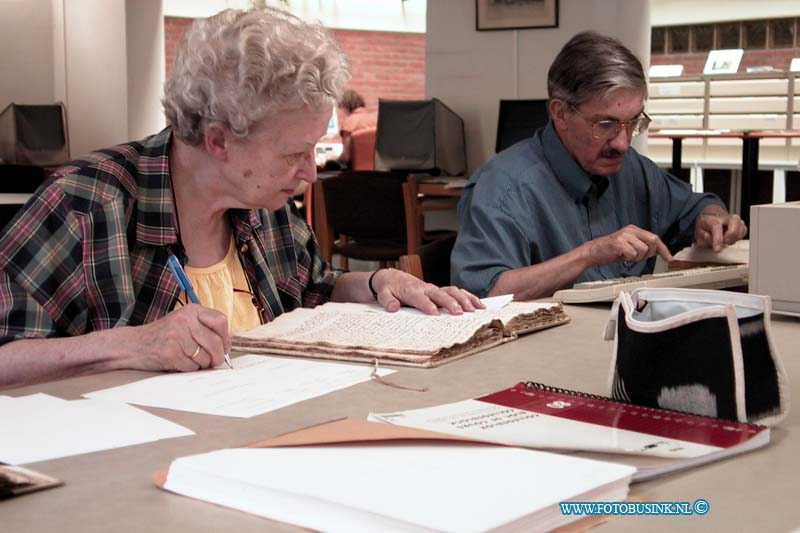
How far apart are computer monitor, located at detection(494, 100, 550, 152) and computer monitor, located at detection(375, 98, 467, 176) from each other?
16.4 inches

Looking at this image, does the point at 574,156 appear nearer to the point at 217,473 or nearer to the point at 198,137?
the point at 198,137

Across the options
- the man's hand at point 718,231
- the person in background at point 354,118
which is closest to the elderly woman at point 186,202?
the man's hand at point 718,231

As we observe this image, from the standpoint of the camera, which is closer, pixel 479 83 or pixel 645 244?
pixel 645 244

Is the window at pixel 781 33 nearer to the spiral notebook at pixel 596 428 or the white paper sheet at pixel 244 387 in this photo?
the white paper sheet at pixel 244 387

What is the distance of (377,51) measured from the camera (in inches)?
513

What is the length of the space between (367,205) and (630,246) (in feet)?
11.5

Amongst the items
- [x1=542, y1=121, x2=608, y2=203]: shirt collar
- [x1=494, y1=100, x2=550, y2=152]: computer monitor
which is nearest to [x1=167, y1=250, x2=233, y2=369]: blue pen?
[x1=542, y1=121, x2=608, y2=203]: shirt collar

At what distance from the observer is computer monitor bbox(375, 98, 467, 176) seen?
6.75 metres

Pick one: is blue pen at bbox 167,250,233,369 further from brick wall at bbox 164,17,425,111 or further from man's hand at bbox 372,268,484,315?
brick wall at bbox 164,17,425,111

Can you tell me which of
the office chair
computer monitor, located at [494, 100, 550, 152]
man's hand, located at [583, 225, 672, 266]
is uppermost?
computer monitor, located at [494, 100, 550, 152]

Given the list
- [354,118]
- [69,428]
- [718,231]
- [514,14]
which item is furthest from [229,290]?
[354,118]

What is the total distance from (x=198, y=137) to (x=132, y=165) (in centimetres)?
14

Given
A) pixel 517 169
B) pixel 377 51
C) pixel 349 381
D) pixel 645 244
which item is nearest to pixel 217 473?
pixel 349 381

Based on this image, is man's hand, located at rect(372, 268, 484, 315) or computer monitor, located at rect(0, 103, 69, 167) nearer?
man's hand, located at rect(372, 268, 484, 315)
